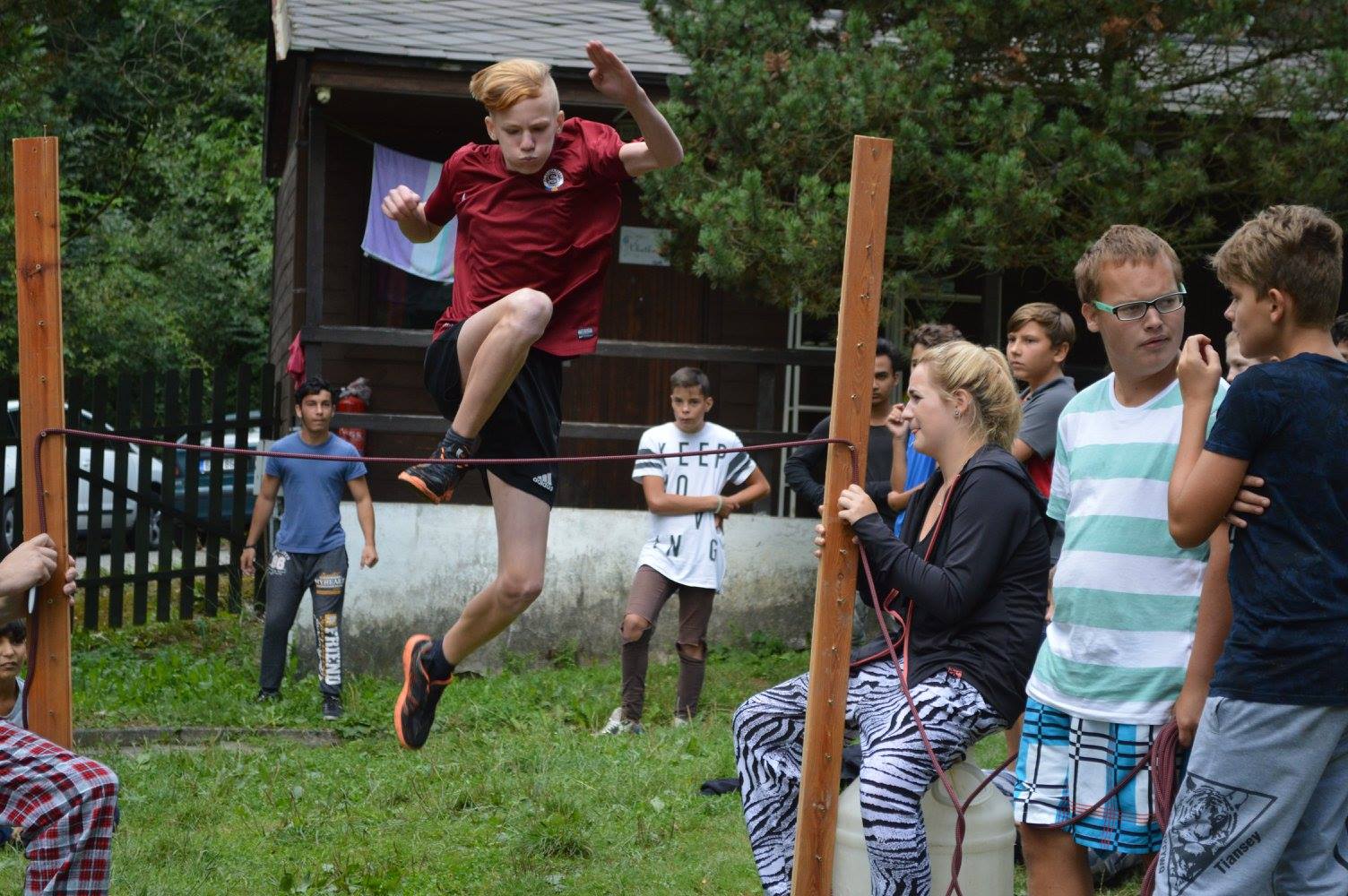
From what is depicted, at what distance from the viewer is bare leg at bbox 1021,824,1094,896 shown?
3293 mm

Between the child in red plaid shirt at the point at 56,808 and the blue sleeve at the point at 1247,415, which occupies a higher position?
A: the blue sleeve at the point at 1247,415

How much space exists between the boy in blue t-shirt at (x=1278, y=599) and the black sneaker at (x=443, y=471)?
6.60ft

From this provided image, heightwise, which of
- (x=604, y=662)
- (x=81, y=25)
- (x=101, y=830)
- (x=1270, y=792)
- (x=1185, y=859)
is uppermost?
(x=81, y=25)

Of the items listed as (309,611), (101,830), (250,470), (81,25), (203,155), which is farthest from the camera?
(203,155)

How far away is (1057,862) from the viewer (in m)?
3.30

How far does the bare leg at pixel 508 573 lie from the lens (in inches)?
167

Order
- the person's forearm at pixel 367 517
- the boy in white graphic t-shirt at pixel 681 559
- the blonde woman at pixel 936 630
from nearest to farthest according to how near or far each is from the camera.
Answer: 1. the blonde woman at pixel 936 630
2. the boy in white graphic t-shirt at pixel 681 559
3. the person's forearm at pixel 367 517

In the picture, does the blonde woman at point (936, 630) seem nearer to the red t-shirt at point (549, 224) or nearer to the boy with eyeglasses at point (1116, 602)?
the boy with eyeglasses at point (1116, 602)

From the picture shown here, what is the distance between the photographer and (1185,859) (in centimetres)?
280

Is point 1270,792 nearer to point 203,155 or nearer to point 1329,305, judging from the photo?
point 1329,305

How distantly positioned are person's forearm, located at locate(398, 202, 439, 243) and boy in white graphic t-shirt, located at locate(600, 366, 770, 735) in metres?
2.71

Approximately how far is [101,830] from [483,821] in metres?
2.03

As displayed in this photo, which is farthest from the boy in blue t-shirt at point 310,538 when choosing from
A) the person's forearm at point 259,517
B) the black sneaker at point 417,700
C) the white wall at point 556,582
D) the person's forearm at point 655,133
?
the person's forearm at point 655,133

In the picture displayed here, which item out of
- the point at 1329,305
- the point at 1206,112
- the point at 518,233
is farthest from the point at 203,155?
the point at 1329,305
